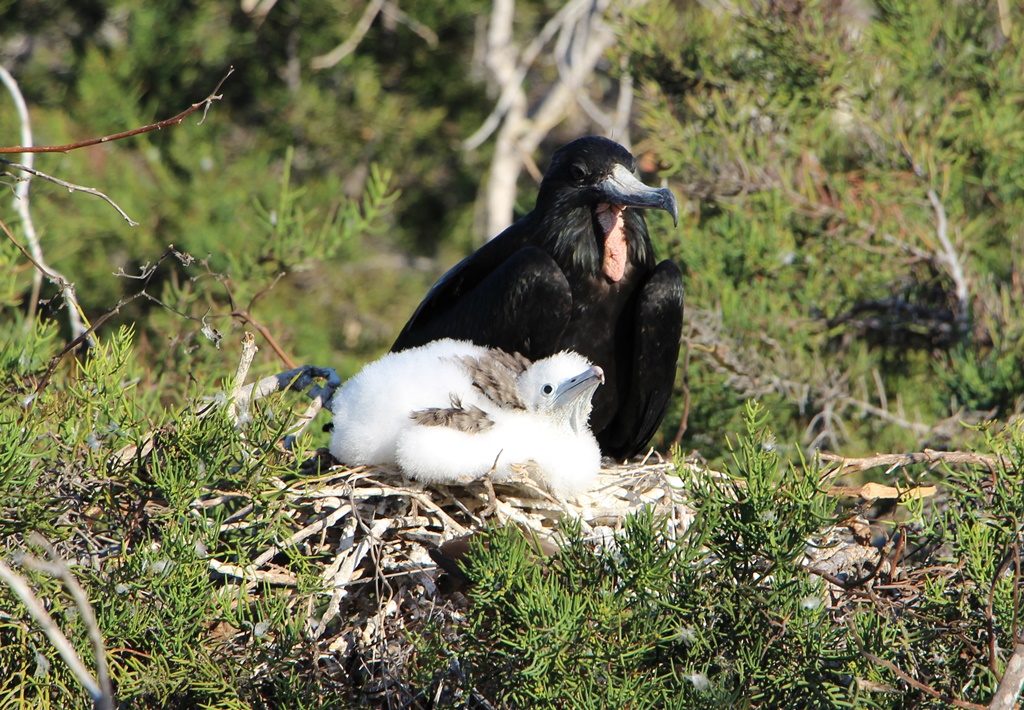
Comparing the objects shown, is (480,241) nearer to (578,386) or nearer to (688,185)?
(688,185)

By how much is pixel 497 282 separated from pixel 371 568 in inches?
33.3

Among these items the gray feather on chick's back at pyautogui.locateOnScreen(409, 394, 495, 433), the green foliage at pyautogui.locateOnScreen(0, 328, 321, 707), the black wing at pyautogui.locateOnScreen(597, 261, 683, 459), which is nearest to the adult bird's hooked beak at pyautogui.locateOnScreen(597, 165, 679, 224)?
the black wing at pyautogui.locateOnScreen(597, 261, 683, 459)

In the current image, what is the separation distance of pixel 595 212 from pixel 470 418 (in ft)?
2.51

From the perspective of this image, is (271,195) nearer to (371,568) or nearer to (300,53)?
(300,53)

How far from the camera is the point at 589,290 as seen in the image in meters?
2.99

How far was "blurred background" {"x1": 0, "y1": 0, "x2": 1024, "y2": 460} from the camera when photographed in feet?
11.6

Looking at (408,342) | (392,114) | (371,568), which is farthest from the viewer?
(392,114)

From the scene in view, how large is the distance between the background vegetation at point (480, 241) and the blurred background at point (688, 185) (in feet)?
0.05

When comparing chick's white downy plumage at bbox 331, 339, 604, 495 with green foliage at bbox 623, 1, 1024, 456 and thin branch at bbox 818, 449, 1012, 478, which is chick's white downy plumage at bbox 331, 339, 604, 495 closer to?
thin branch at bbox 818, 449, 1012, 478

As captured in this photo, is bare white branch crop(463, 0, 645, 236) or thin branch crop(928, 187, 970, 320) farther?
bare white branch crop(463, 0, 645, 236)

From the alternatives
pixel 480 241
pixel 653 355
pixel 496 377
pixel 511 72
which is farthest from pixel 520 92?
pixel 496 377

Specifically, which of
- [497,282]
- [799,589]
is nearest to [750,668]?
[799,589]

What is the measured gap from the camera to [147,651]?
209 centimetres

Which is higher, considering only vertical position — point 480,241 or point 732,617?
point 732,617
